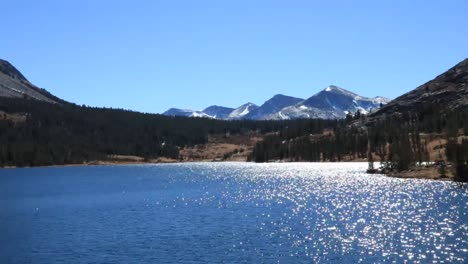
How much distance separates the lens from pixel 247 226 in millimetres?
94688

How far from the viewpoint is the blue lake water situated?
71.7 metres

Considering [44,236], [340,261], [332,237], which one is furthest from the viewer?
[44,236]

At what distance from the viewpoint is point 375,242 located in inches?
3039

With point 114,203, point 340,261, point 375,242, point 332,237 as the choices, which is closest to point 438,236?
point 375,242

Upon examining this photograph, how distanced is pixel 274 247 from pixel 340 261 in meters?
11.9

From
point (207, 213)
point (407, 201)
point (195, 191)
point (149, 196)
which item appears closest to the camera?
point (207, 213)

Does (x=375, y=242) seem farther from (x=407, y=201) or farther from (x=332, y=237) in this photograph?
(x=407, y=201)

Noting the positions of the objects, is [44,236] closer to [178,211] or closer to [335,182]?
[178,211]

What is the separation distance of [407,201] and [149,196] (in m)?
73.8

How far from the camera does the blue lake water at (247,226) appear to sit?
2822 inches

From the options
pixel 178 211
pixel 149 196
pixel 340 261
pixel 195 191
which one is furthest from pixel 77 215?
pixel 340 261

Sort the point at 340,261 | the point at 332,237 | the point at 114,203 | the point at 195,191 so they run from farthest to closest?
the point at 195,191 < the point at 114,203 < the point at 332,237 < the point at 340,261

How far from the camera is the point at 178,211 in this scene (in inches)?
4712

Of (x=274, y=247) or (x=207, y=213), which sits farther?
(x=207, y=213)
